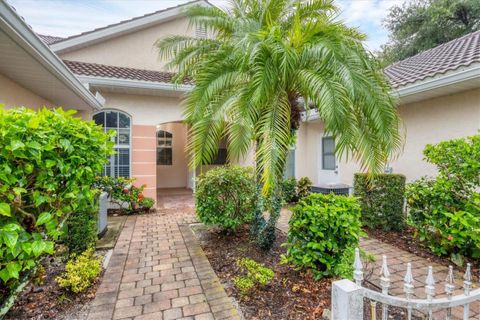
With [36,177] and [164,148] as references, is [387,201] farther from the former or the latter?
[164,148]

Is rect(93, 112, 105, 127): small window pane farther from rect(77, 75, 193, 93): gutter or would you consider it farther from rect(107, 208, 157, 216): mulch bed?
rect(107, 208, 157, 216): mulch bed

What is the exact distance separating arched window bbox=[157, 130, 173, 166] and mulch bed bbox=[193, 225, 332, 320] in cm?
952

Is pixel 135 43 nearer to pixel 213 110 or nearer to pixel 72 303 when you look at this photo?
pixel 213 110

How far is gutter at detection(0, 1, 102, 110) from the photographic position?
2578mm

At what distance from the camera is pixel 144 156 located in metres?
8.77

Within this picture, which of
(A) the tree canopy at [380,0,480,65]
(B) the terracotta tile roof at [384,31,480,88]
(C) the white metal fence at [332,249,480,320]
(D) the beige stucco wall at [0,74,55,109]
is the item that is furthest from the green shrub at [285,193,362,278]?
(A) the tree canopy at [380,0,480,65]

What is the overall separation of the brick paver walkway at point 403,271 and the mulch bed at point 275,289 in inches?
38.0

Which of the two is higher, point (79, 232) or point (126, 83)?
point (126, 83)

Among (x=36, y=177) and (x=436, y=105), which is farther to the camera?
(x=436, y=105)

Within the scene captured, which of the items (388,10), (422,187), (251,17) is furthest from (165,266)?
(388,10)

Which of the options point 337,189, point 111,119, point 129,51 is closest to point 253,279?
point 337,189

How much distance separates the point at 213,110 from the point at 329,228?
8.27ft

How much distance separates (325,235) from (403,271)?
5.63 ft

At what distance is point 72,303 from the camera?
322cm
